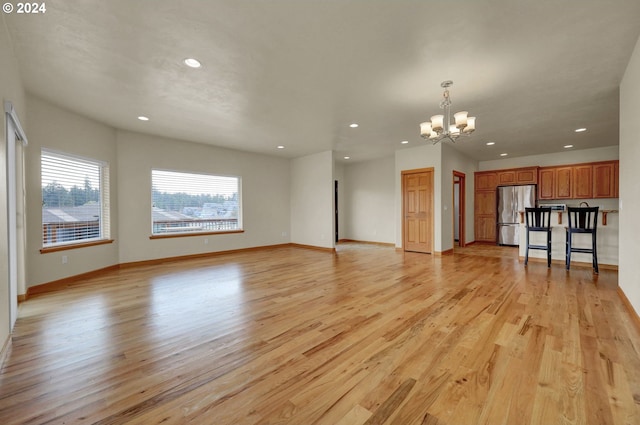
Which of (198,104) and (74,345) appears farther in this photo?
(198,104)

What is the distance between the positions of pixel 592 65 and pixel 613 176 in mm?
5543

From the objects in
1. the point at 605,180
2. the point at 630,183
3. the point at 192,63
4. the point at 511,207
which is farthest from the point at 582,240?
the point at 192,63

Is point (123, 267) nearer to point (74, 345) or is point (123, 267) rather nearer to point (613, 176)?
point (74, 345)

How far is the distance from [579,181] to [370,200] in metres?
5.26

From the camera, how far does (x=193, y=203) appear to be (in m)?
6.25

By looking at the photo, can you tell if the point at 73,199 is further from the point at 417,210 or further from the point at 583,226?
the point at 583,226

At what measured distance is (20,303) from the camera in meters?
3.19

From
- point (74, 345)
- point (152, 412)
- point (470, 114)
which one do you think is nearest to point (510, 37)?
point (470, 114)

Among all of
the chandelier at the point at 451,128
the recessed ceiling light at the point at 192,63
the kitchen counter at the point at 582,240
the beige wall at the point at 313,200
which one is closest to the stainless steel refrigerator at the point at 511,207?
the kitchen counter at the point at 582,240

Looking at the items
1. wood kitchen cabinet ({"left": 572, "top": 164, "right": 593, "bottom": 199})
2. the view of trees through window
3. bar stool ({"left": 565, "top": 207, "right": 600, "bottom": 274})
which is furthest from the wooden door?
the view of trees through window

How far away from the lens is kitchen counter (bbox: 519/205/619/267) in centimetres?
461

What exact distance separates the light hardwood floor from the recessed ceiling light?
8.47 feet

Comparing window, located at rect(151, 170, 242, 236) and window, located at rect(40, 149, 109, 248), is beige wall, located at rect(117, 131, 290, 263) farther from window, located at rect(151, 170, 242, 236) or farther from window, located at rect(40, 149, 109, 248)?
window, located at rect(40, 149, 109, 248)

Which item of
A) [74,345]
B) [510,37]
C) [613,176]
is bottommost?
[74,345]
